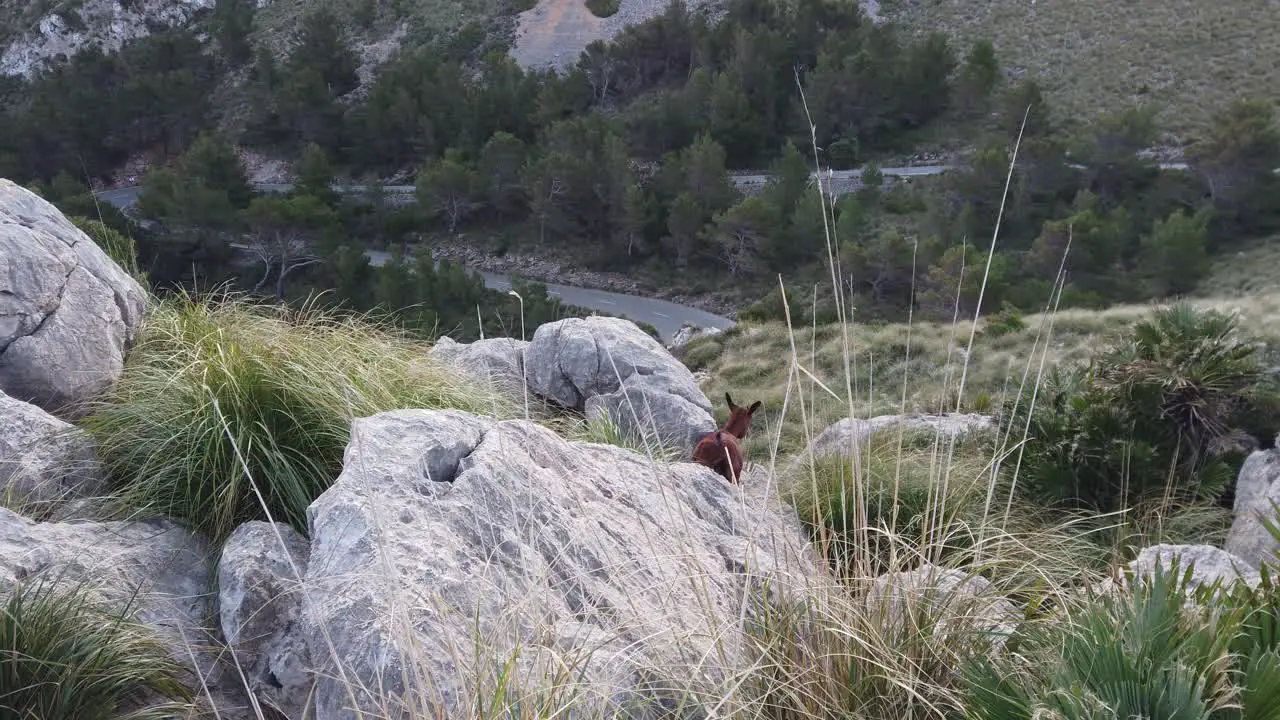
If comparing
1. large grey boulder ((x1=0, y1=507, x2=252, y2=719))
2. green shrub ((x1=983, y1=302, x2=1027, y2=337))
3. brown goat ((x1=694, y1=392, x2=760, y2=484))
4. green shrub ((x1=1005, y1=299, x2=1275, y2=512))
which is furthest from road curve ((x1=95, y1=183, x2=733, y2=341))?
large grey boulder ((x1=0, y1=507, x2=252, y2=719))

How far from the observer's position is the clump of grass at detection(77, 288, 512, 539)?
3.53 meters

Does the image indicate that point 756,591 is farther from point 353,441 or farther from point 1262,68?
point 1262,68

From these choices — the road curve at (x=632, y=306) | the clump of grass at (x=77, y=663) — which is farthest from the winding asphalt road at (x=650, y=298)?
the clump of grass at (x=77, y=663)

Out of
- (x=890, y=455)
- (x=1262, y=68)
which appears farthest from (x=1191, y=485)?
(x=1262, y=68)

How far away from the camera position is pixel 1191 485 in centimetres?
534

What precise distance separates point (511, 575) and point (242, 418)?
1646mm

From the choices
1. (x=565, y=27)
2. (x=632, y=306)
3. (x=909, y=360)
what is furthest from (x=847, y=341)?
(x=565, y=27)

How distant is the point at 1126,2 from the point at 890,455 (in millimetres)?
50989

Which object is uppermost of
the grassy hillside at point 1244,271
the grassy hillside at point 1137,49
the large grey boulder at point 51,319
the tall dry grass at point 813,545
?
the large grey boulder at point 51,319

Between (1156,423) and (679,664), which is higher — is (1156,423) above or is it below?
below

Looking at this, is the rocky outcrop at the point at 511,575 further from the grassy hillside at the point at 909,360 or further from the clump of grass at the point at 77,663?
the grassy hillside at the point at 909,360

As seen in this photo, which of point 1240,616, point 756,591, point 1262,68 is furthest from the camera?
point 1262,68

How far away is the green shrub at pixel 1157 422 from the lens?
5402mm

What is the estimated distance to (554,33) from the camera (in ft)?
192
